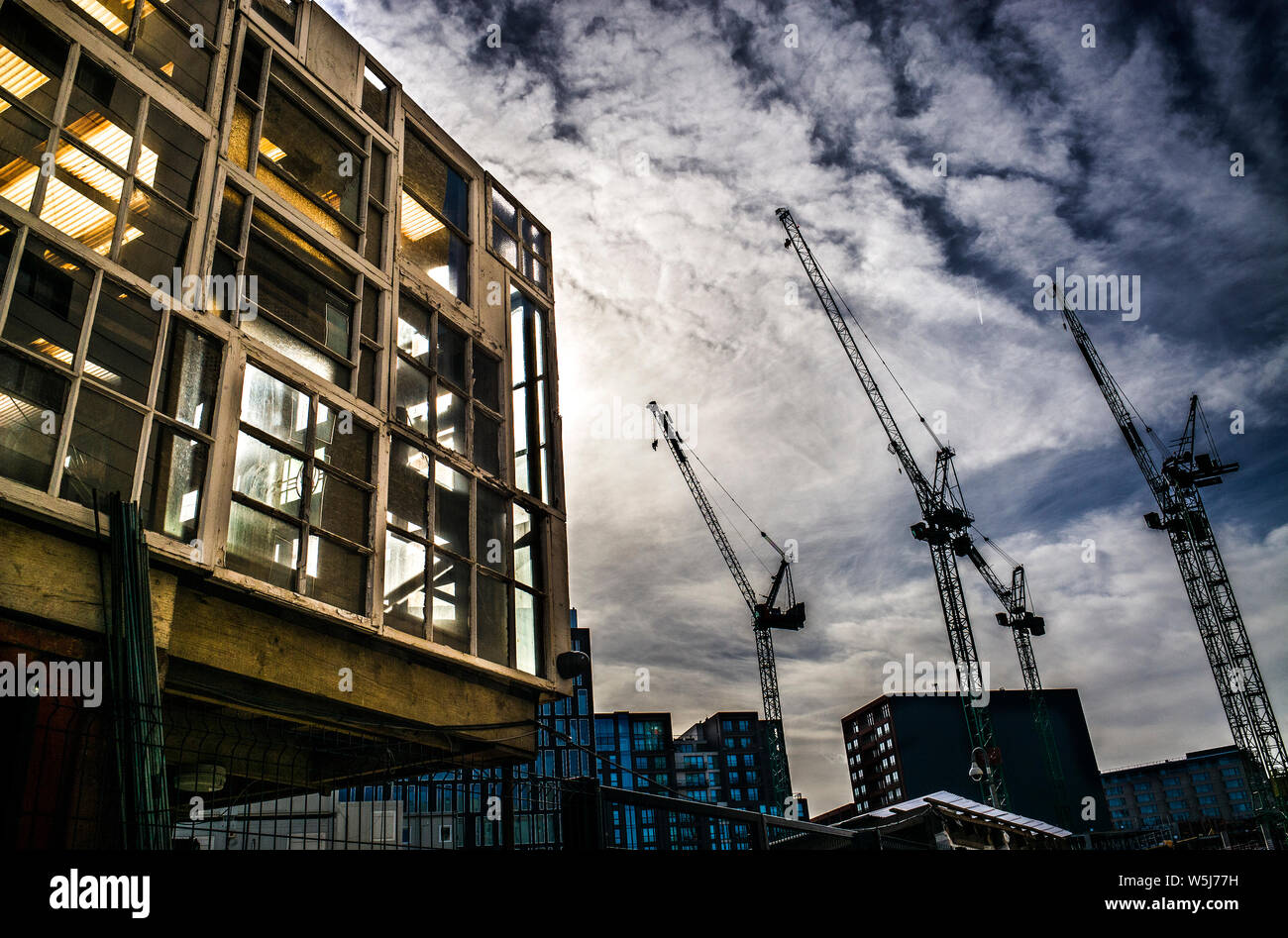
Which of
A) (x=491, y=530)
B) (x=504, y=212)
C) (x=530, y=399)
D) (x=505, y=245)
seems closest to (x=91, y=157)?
(x=491, y=530)

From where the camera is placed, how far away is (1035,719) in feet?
321

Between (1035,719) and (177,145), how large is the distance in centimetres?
10725

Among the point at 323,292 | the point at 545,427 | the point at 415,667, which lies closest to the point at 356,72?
the point at 323,292

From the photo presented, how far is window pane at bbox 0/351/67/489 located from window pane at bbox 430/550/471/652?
4.80 meters

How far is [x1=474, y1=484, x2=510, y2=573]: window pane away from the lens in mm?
12210

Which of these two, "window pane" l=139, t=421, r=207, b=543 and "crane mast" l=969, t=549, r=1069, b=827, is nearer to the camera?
"window pane" l=139, t=421, r=207, b=543

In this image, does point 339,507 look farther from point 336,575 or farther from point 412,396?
point 412,396

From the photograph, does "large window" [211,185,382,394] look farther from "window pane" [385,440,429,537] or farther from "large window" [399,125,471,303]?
"large window" [399,125,471,303]

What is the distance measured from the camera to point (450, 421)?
12.5 metres

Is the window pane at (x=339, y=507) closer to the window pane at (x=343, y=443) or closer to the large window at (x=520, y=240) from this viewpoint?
the window pane at (x=343, y=443)

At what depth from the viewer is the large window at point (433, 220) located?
13305 mm

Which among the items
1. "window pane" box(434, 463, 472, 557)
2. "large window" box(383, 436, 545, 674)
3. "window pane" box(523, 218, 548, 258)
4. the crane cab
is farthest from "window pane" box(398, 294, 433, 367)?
the crane cab

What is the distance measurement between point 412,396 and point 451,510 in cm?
174
